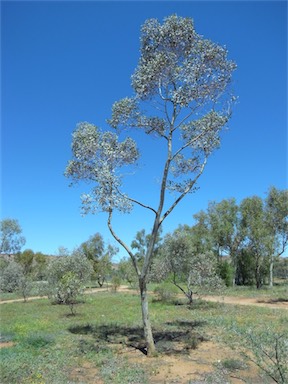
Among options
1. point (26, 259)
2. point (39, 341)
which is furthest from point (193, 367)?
point (26, 259)

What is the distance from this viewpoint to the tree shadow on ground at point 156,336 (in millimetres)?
13820

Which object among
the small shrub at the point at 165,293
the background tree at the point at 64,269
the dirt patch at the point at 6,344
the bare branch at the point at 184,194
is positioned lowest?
the dirt patch at the point at 6,344

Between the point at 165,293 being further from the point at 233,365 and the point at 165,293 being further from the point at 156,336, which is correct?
the point at 233,365

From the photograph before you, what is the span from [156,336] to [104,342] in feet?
8.11

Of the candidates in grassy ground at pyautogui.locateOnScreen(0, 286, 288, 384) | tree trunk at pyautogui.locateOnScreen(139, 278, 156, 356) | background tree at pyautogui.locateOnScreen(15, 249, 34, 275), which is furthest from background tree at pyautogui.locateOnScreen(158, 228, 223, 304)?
background tree at pyautogui.locateOnScreen(15, 249, 34, 275)

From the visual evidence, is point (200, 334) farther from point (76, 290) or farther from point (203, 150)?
point (76, 290)

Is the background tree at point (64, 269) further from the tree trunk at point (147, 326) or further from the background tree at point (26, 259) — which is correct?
the background tree at point (26, 259)

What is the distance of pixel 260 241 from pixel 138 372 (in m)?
37.7

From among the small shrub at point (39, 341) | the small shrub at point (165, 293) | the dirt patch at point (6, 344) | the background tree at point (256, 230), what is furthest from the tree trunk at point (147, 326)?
the background tree at point (256, 230)

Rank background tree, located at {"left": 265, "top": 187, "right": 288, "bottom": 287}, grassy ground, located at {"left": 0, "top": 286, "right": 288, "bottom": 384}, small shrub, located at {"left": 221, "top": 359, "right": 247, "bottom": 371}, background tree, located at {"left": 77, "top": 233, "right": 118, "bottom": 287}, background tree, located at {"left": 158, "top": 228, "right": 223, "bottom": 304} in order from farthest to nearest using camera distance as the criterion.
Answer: background tree, located at {"left": 77, "top": 233, "right": 118, "bottom": 287} → background tree, located at {"left": 265, "top": 187, "right": 288, "bottom": 287} → background tree, located at {"left": 158, "top": 228, "right": 223, "bottom": 304} → small shrub, located at {"left": 221, "top": 359, "right": 247, "bottom": 371} → grassy ground, located at {"left": 0, "top": 286, "right": 288, "bottom": 384}

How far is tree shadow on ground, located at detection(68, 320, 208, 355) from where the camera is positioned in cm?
1382

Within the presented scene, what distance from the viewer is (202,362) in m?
11.8

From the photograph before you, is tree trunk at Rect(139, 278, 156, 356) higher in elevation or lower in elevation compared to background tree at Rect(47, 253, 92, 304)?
lower

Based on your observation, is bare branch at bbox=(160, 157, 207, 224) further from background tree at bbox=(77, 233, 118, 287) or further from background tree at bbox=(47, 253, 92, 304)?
background tree at bbox=(77, 233, 118, 287)
